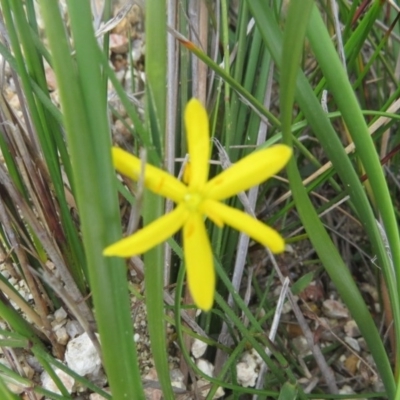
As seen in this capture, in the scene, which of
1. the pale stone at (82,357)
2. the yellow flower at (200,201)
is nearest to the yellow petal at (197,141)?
the yellow flower at (200,201)

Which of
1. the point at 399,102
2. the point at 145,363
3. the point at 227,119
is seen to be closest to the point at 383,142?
the point at 399,102

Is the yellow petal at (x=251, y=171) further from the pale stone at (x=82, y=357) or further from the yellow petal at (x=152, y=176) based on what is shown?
the pale stone at (x=82, y=357)

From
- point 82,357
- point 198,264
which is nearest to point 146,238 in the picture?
point 198,264

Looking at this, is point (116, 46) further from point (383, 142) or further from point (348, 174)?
point (348, 174)

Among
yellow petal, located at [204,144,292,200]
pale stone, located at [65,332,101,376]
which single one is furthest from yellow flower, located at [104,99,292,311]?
pale stone, located at [65,332,101,376]

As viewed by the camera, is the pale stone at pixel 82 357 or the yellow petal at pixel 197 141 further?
the pale stone at pixel 82 357

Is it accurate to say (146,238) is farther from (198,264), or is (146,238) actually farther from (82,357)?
(82,357)

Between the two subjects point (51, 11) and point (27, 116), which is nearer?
point (51, 11)
